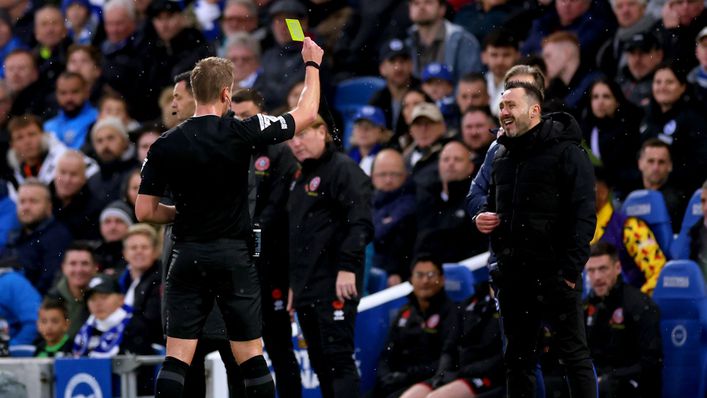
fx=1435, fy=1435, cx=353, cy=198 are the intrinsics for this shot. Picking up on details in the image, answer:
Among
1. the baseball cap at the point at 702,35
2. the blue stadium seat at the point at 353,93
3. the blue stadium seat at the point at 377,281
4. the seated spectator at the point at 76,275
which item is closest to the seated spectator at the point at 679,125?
the baseball cap at the point at 702,35

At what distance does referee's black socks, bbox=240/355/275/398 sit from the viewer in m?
8.30

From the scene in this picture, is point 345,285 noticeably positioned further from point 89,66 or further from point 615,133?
point 89,66

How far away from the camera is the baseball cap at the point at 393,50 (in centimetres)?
1509

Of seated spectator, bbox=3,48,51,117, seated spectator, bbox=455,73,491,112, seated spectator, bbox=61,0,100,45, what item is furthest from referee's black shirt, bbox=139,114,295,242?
seated spectator, bbox=61,0,100,45

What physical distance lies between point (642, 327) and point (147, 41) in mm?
9209

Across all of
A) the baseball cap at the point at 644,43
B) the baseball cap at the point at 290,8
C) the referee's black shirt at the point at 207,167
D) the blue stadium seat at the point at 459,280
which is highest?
the baseball cap at the point at 290,8

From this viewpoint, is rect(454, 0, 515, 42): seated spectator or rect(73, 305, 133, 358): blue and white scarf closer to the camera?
rect(73, 305, 133, 358): blue and white scarf

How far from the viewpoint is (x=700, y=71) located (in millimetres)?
12781

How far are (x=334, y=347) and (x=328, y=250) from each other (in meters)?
0.72

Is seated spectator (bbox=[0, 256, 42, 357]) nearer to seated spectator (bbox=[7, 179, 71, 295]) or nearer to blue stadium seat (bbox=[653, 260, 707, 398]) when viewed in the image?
seated spectator (bbox=[7, 179, 71, 295])

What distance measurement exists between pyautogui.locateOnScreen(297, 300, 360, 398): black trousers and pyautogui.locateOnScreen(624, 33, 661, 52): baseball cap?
177 inches

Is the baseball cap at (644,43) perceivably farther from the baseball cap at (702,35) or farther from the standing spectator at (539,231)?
the standing spectator at (539,231)

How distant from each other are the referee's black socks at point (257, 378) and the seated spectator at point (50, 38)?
1146 cm

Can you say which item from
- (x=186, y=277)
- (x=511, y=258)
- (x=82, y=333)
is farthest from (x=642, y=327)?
(x=82, y=333)
